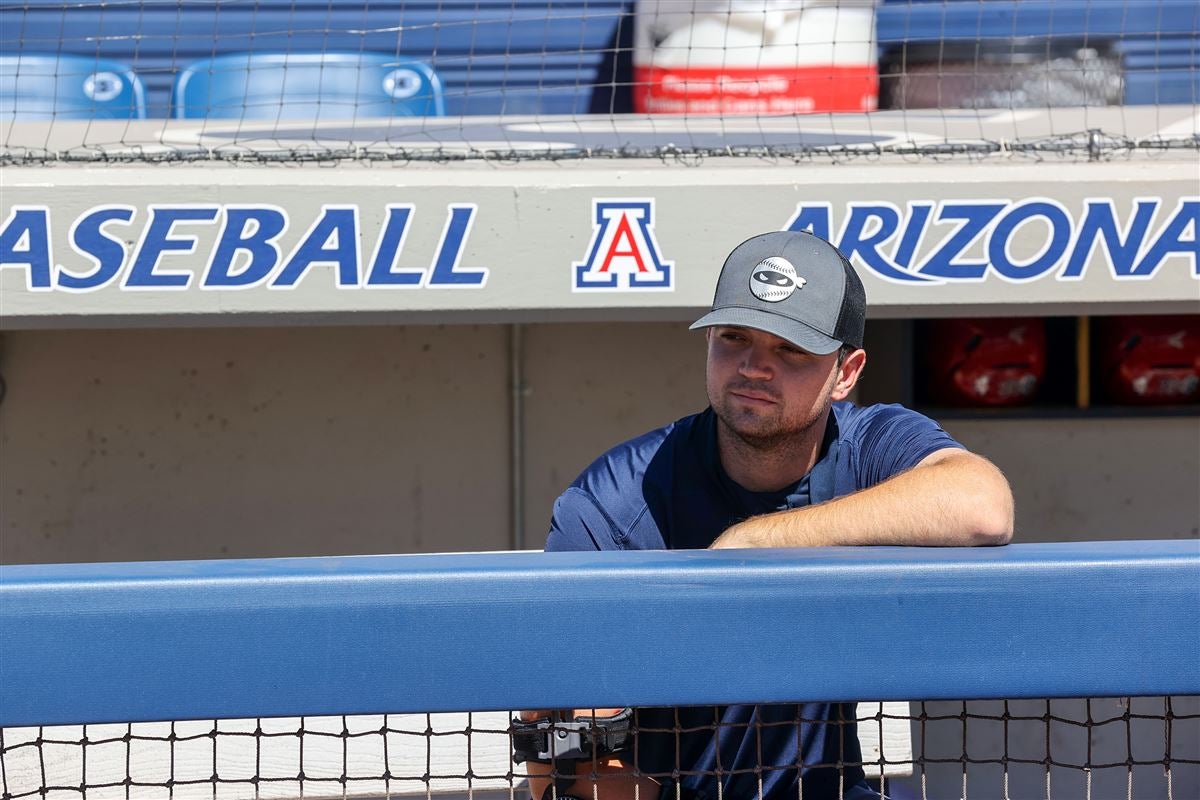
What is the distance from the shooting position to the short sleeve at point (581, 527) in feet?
6.48

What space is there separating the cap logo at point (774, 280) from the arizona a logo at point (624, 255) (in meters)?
1.17

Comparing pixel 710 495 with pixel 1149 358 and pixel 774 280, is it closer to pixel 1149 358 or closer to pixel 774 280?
pixel 774 280

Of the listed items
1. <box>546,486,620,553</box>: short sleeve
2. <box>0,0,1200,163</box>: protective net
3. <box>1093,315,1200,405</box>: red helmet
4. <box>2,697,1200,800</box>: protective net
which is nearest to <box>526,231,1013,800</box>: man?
<box>546,486,620,553</box>: short sleeve

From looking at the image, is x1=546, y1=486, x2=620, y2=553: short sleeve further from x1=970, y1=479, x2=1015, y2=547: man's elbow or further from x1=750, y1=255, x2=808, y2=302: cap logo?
x1=970, y1=479, x2=1015, y2=547: man's elbow

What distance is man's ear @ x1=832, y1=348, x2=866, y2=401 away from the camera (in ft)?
6.91

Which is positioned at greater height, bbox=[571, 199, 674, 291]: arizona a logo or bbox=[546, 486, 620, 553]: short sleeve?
bbox=[571, 199, 674, 291]: arizona a logo

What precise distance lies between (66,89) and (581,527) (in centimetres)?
399

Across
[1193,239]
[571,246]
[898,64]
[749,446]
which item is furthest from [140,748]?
[898,64]

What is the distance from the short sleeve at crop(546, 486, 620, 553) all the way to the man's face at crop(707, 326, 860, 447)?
264mm

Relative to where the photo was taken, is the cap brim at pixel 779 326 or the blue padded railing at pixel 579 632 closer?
the blue padded railing at pixel 579 632

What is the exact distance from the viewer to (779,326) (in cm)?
198

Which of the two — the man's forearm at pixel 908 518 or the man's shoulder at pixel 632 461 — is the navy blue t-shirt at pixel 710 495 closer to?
the man's shoulder at pixel 632 461

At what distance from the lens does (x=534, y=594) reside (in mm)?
1307

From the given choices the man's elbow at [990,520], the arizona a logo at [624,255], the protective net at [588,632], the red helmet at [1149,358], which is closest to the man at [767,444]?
the man's elbow at [990,520]
